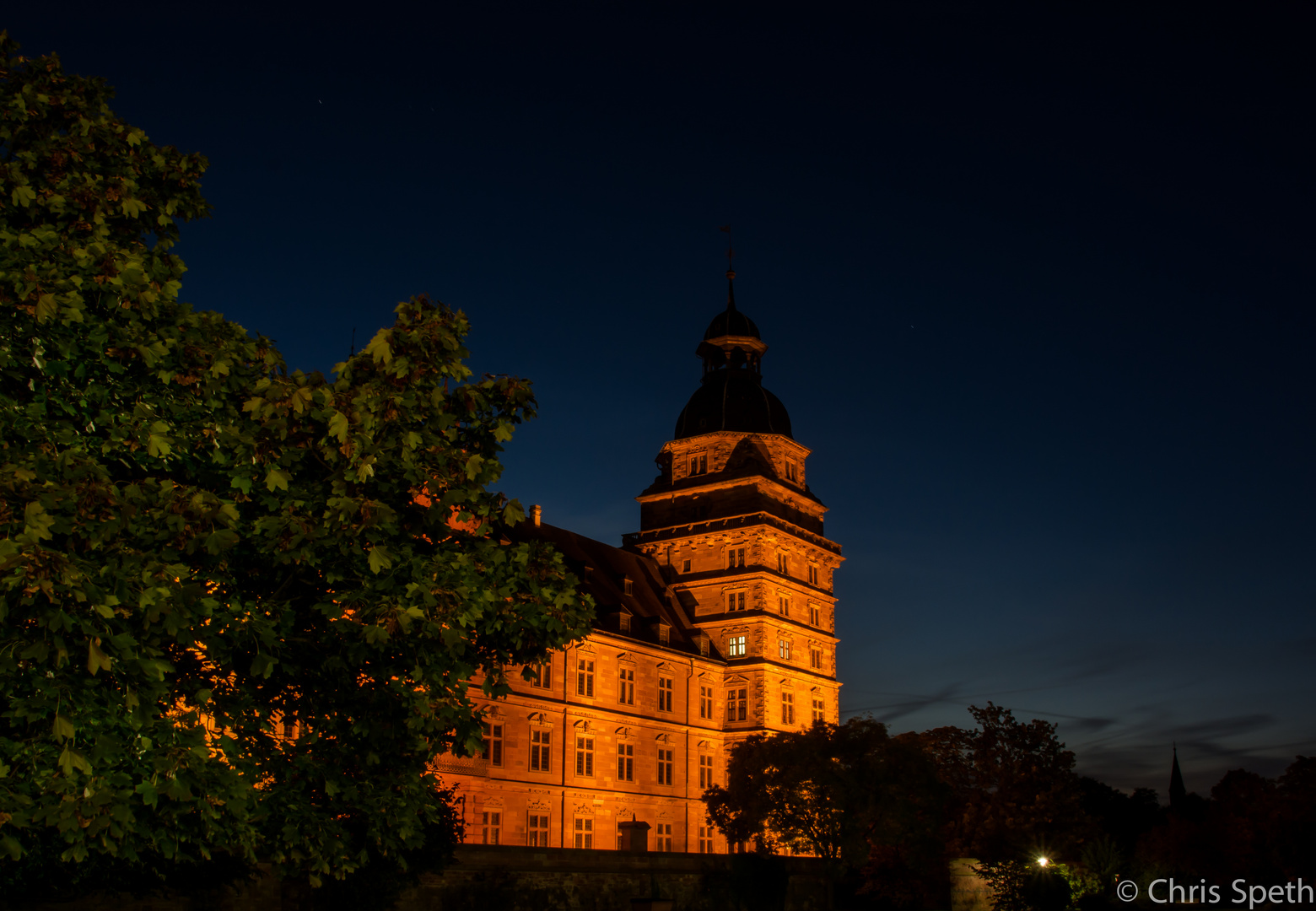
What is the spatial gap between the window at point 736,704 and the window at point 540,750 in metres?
12.7

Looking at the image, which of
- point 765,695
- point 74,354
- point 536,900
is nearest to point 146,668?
point 74,354

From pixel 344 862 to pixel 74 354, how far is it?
698 centimetres

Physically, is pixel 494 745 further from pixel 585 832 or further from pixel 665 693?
pixel 665 693

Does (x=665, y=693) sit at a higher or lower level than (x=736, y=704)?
higher

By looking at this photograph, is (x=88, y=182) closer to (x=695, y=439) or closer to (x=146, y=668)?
(x=146, y=668)

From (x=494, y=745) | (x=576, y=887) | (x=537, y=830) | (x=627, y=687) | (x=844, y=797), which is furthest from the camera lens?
(x=627, y=687)

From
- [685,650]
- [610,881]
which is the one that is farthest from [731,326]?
[610,881]

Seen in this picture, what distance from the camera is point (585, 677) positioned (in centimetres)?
5012

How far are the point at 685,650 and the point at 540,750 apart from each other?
1077 centimetres

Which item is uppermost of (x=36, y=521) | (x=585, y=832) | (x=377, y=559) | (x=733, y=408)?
(x=733, y=408)

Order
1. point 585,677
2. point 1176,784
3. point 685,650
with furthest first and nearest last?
point 1176,784
point 685,650
point 585,677

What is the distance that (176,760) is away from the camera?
1230 cm

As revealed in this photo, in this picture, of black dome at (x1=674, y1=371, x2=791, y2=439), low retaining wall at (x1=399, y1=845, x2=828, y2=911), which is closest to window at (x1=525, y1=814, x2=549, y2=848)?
low retaining wall at (x1=399, y1=845, x2=828, y2=911)

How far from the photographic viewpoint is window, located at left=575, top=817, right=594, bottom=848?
4809cm
